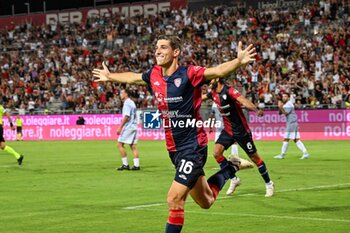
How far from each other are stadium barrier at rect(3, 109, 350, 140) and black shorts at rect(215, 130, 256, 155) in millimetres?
23235

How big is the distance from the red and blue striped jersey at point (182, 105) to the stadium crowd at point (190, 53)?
30821 millimetres

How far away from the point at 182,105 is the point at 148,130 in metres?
37.6

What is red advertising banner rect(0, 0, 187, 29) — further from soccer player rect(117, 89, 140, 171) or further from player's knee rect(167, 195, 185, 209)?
player's knee rect(167, 195, 185, 209)

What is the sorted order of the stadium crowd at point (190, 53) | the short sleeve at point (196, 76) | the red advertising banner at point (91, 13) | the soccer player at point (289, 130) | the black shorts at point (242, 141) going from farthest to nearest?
the red advertising banner at point (91, 13)
the stadium crowd at point (190, 53)
the soccer player at point (289, 130)
the black shorts at point (242, 141)
the short sleeve at point (196, 76)

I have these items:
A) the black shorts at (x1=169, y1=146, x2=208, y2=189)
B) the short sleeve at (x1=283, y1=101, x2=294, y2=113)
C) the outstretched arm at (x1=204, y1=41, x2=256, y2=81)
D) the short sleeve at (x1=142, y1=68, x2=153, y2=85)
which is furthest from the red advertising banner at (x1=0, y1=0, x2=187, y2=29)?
the outstretched arm at (x1=204, y1=41, x2=256, y2=81)

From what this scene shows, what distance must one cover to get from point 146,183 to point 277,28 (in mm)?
31361

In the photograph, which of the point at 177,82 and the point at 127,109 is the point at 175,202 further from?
the point at 127,109

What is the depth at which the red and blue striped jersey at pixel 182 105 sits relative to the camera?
30.2ft

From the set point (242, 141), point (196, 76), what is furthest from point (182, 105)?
point (242, 141)

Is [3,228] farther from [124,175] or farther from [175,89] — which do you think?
[124,175]

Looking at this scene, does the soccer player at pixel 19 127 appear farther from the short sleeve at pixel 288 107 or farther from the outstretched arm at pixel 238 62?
the outstretched arm at pixel 238 62

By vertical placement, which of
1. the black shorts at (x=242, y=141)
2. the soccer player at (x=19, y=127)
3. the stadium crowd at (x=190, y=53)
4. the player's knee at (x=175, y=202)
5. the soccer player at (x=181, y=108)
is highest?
the soccer player at (x=181, y=108)

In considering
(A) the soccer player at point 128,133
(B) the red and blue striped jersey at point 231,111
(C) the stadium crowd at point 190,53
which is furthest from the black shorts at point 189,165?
(C) the stadium crowd at point 190,53

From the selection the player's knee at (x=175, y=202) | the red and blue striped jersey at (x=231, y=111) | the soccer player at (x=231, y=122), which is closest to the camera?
the player's knee at (x=175, y=202)
